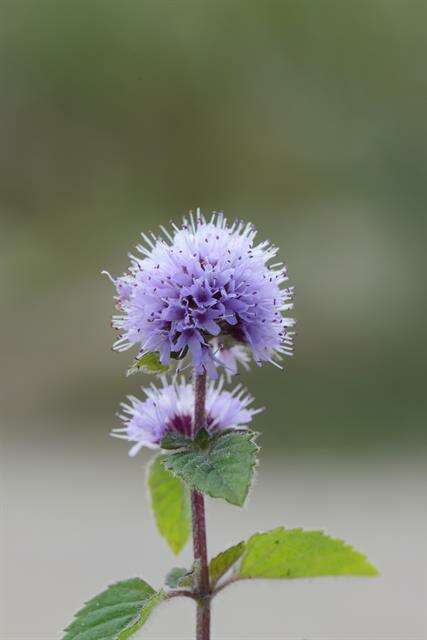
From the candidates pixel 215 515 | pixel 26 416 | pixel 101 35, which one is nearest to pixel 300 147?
pixel 101 35

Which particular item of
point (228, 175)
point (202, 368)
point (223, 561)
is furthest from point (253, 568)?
point (228, 175)

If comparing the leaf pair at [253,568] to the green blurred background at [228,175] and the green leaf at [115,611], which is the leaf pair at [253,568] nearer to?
the green leaf at [115,611]

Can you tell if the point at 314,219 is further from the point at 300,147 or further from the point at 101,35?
the point at 101,35

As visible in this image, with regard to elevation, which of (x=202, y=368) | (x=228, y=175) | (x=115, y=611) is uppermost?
(x=228, y=175)

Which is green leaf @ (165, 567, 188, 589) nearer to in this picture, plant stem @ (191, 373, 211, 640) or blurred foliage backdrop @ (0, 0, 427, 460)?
plant stem @ (191, 373, 211, 640)

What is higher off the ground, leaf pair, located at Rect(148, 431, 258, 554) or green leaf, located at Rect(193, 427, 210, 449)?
green leaf, located at Rect(193, 427, 210, 449)

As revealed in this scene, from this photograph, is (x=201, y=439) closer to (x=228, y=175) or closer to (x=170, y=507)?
(x=170, y=507)

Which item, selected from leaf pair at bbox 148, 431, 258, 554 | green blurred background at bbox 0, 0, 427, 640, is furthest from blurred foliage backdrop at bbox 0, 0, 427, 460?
leaf pair at bbox 148, 431, 258, 554
